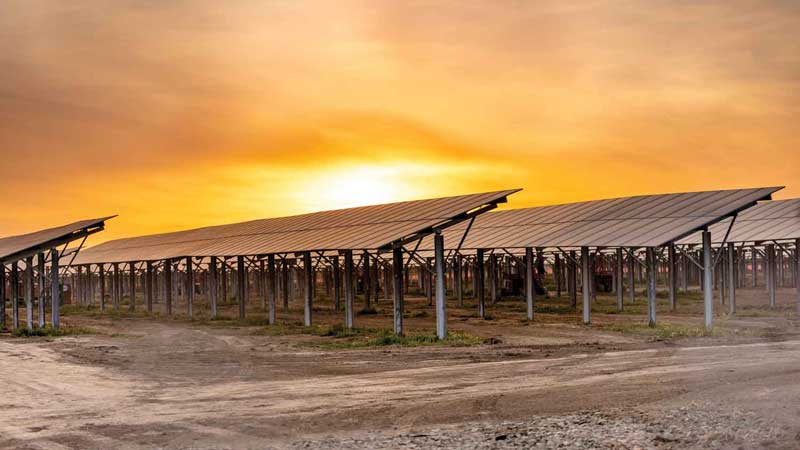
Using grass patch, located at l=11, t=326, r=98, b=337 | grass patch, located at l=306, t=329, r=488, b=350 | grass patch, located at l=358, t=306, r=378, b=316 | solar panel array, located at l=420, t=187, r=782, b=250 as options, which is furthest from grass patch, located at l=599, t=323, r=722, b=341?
grass patch, located at l=11, t=326, r=98, b=337

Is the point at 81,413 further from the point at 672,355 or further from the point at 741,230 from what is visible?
the point at 741,230

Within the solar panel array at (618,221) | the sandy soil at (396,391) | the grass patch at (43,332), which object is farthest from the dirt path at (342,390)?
the grass patch at (43,332)

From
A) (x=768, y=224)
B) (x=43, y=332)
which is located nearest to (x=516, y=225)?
(x=768, y=224)

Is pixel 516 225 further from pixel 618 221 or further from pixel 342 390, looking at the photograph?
pixel 342 390

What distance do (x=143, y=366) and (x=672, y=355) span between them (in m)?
13.6

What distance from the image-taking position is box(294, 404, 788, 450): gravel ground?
12.3m

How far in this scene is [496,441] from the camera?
12.6m

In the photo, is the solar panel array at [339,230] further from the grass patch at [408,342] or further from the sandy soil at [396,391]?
the sandy soil at [396,391]

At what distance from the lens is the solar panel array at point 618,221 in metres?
29.9

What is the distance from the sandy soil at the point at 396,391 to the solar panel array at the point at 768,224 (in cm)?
1024

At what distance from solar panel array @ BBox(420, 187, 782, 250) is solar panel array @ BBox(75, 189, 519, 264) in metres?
4.75

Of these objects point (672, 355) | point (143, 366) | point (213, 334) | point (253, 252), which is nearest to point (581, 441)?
point (672, 355)

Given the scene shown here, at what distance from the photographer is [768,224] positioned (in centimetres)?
4238

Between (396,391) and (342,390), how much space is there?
3.69ft
